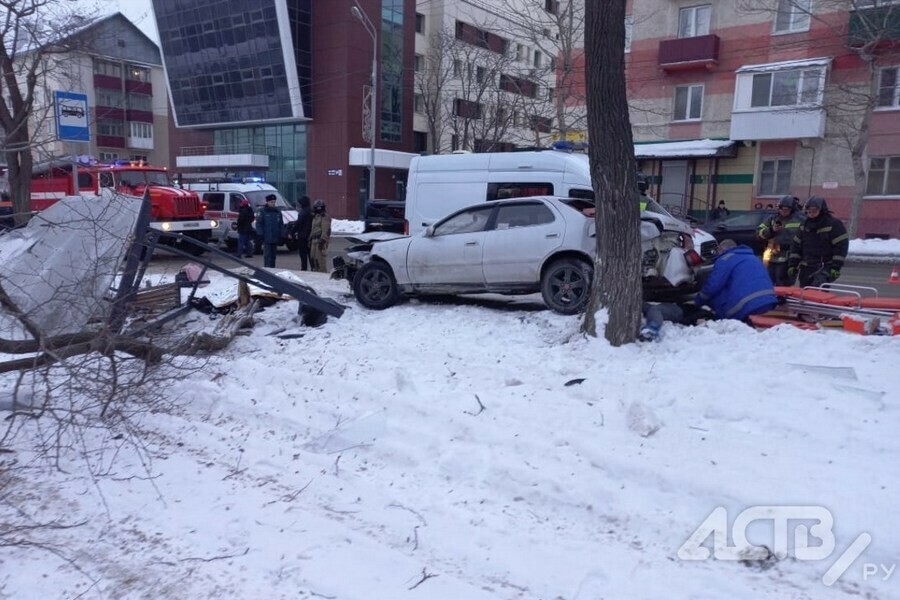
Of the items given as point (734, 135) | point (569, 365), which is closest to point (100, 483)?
point (569, 365)

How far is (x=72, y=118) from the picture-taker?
10.4m

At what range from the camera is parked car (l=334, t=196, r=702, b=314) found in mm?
8125

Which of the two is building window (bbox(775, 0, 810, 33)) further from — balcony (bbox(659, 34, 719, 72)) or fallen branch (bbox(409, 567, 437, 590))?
Result: fallen branch (bbox(409, 567, 437, 590))

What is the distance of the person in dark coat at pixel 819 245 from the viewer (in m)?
8.70

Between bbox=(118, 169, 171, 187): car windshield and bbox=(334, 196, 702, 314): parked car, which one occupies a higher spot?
bbox=(118, 169, 171, 187): car windshield

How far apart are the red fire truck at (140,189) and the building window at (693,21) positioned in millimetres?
23138

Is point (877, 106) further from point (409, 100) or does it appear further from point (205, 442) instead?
point (205, 442)

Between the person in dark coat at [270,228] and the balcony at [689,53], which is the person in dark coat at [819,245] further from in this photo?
the balcony at [689,53]

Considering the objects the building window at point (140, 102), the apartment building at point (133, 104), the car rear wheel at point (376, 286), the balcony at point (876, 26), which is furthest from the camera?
the building window at point (140, 102)

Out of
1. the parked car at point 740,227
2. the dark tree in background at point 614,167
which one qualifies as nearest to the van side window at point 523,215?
the dark tree in background at point 614,167

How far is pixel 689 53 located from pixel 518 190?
22.2 meters

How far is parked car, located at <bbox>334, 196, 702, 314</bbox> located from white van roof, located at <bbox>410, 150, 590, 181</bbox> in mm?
2752

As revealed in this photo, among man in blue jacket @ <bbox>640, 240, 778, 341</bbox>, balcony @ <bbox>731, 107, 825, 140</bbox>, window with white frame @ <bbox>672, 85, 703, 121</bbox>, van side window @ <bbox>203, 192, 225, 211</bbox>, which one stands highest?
window with white frame @ <bbox>672, 85, 703, 121</bbox>

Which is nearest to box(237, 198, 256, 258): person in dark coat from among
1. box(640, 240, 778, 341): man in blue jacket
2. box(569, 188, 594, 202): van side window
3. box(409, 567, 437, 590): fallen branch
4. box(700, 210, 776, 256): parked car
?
box(569, 188, 594, 202): van side window
